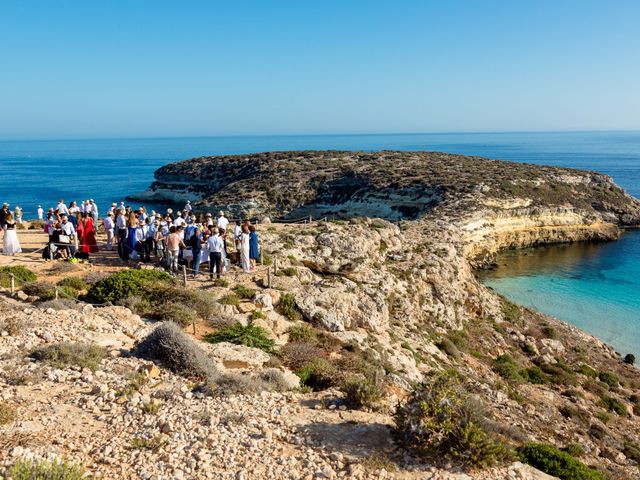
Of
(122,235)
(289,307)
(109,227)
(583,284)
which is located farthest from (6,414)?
(583,284)

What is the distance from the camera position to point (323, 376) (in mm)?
10141

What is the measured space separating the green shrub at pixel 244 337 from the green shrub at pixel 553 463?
6087 millimetres

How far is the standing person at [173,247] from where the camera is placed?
15.7 metres

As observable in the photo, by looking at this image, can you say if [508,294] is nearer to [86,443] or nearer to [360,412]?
[360,412]

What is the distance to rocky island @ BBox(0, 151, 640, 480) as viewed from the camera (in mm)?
6891

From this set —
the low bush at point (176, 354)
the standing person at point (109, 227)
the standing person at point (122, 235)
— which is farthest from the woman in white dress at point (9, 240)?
the low bush at point (176, 354)

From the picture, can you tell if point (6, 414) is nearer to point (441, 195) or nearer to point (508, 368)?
point (508, 368)

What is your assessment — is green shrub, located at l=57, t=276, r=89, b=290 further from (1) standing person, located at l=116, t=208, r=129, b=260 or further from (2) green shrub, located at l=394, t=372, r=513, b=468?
(2) green shrub, located at l=394, t=372, r=513, b=468

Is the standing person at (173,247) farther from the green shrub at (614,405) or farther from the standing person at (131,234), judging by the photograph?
the green shrub at (614,405)

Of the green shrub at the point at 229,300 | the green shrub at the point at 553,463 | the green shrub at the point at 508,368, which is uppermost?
the green shrub at the point at 229,300

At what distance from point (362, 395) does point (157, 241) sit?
38.0 ft

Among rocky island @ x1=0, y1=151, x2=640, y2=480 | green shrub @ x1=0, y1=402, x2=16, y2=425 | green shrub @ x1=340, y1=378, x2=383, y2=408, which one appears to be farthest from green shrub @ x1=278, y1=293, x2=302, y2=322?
green shrub @ x1=0, y1=402, x2=16, y2=425

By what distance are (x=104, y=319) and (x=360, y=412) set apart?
23.2 ft

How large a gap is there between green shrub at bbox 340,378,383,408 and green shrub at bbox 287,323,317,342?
4.51 m
